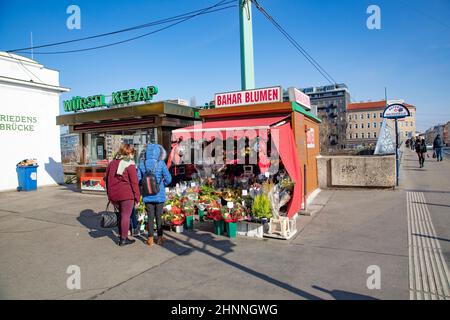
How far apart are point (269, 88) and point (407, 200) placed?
5042 mm

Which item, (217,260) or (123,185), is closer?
(217,260)

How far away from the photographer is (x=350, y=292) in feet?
11.0

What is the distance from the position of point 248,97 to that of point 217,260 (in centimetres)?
460

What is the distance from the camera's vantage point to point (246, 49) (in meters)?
11.1

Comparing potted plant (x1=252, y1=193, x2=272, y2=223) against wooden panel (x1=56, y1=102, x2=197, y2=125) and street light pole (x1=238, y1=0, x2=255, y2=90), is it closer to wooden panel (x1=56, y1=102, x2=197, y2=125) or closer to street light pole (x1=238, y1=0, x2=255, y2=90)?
wooden panel (x1=56, y1=102, x2=197, y2=125)

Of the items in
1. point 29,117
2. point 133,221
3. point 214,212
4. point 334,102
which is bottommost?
point 133,221

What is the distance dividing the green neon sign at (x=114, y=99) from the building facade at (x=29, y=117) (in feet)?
8.26

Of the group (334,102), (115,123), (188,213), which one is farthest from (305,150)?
(334,102)

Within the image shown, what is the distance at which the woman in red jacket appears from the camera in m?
5.12

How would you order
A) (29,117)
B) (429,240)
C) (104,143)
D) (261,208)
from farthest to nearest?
(29,117)
(104,143)
(261,208)
(429,240)

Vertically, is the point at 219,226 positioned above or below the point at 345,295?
above

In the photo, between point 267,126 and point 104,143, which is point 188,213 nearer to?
point 267,126

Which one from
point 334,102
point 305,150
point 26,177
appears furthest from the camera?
point 334,102
